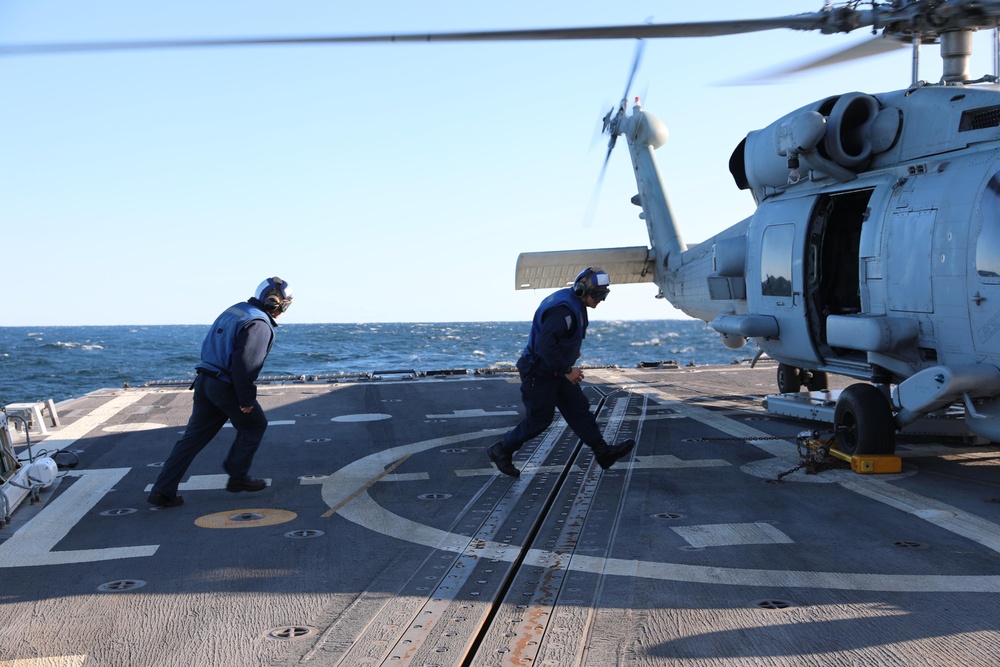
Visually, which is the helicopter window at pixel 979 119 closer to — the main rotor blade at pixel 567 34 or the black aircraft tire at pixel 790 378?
the main rotor blade at pixel 567 34

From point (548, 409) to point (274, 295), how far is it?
2.49 metres

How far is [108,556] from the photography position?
507 centimetres

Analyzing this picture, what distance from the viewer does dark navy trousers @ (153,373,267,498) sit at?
21.0 feet

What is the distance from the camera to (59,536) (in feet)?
18.2

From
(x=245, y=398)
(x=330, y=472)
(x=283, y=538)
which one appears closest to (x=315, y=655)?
(x=283, y=538)

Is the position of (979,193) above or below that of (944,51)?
below

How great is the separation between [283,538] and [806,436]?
5.23 metres

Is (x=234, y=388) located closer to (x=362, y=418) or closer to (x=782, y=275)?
(x=362, y=418)

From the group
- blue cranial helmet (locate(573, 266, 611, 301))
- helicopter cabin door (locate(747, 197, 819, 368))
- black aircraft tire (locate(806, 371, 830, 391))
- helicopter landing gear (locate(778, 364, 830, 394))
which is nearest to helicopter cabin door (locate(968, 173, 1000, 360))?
helicopter cabin door (locate(747, 197, 819, 368))

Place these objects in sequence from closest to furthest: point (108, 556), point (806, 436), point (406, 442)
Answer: point (108, 556)
point (806, 436)
point (406, 442)

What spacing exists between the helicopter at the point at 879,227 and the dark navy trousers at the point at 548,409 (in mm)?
2331

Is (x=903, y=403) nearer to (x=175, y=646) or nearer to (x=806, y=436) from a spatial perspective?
(x=806, y=436)

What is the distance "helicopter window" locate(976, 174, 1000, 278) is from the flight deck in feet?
5.58

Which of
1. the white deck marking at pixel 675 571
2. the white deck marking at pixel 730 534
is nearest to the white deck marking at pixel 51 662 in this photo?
the white deck marking at pixel 675 571
